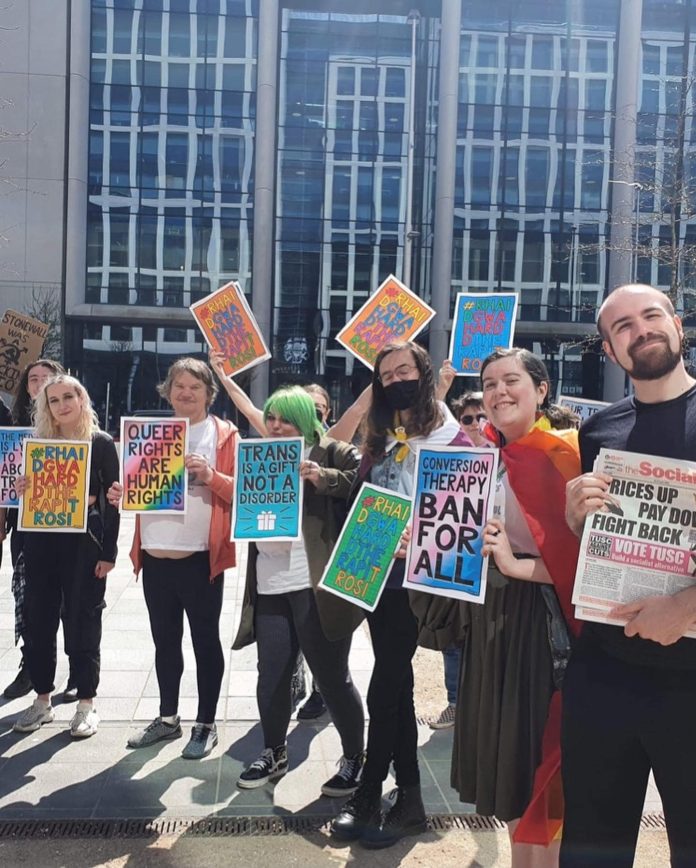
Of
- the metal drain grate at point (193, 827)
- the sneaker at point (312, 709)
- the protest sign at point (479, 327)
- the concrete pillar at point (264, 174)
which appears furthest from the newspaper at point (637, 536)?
the concrete pillar at point (264, 174)

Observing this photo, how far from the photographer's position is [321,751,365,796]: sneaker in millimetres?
3904

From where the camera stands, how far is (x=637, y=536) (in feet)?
7.38

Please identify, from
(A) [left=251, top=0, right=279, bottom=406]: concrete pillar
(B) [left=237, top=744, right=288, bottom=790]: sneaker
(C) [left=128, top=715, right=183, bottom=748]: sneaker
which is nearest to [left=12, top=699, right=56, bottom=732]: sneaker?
(C) [left=128, top=715, right=183, bottom=748]: sneaker

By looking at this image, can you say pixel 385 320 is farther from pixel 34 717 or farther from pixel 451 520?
pixel 34 717

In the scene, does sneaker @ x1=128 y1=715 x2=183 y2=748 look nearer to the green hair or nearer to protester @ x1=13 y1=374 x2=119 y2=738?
protester @ x1=13 y1=374 x2=119 y2=738

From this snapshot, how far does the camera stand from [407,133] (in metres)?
29.8

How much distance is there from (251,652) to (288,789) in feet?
8.14

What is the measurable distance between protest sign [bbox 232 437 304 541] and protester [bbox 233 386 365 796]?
0.09m

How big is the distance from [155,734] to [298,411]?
2.10 meters

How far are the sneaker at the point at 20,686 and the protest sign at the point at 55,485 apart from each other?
4.53 feet

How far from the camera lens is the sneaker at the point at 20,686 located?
515 cm

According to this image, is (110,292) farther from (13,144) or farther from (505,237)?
(505,237)

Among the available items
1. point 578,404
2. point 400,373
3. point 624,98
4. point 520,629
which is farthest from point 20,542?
point 624,98

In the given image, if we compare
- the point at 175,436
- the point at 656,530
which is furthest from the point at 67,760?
the point at 656,530
